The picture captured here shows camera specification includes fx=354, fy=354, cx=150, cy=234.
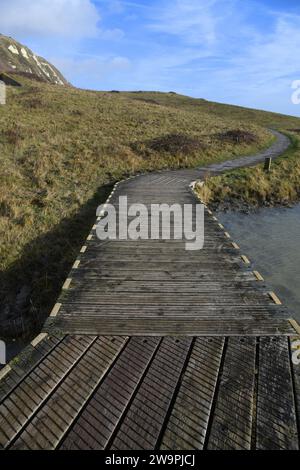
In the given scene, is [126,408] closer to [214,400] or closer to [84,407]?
[84,407]

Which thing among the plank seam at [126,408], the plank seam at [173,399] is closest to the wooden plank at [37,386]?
the plank seam at [126,408]

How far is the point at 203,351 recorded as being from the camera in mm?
5918

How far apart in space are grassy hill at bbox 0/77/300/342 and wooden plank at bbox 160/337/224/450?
4878 mm

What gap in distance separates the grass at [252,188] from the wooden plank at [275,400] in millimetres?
13063

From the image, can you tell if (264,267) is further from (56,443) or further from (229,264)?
(56,443)

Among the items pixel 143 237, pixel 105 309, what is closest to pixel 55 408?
pixel 105 309

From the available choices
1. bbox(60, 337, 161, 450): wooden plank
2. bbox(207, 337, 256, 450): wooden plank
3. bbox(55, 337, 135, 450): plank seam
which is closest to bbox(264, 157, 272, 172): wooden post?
bbox(207, 337, 256, 450): wooden plank

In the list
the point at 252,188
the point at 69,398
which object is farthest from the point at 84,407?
the point at 252,188

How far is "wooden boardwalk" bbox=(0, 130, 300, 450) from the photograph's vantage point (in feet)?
14.7

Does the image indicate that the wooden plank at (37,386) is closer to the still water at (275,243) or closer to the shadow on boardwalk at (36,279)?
the shadow on boardwalk at (36,279)

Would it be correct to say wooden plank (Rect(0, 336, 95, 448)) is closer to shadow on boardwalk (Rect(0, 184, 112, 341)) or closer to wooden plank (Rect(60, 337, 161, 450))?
wooden plank (Rect(60, 337, 161, 450))

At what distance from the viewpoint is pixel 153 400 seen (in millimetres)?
4957

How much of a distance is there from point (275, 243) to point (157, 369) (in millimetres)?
10391
